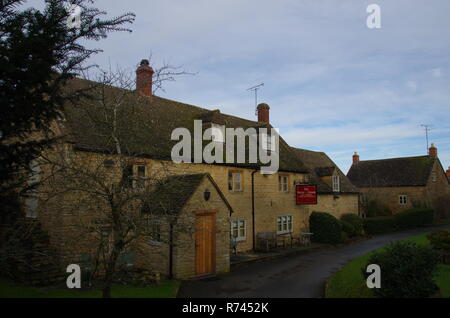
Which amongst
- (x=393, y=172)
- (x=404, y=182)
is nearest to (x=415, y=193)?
(x=404, y=182)

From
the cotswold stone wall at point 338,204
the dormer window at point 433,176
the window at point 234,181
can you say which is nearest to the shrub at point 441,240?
the window at point 234,181

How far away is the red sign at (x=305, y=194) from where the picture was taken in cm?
2691

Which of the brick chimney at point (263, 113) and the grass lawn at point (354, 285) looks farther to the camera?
the brick chimney at point (263, 113)

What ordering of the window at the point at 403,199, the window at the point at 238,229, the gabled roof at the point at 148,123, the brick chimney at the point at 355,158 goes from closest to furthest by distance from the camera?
the gabled roof at the point at 148,123 → the window at the point at 238,229 → the window at the point at 403,199 → the brick chimney at the point at 355,158

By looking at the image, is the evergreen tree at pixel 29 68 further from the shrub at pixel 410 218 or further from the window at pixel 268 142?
the shrub at pixel 410 218

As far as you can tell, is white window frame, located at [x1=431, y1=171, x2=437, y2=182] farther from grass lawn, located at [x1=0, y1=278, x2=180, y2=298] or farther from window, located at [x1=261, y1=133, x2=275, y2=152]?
grass lawn, located at [x1=0, y1=278, x2=180, y2=298]

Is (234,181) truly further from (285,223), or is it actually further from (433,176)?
(433,176)

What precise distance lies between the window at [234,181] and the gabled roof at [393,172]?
29.5 meters

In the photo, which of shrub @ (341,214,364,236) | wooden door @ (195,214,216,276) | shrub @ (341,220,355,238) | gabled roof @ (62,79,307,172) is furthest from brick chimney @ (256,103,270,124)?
wooden door @ (195,214,216,276)

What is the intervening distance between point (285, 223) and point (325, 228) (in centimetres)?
339

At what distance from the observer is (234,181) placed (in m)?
22.5

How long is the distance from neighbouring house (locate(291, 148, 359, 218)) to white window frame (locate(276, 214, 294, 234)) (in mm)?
4502
